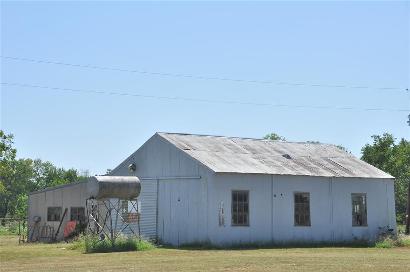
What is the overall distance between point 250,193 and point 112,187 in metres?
6.23

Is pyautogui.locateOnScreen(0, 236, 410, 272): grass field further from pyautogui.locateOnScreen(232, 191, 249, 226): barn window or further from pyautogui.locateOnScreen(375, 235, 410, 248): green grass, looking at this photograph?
pyautogui.locateOnScreen(375, 235, 410, 248): green grass

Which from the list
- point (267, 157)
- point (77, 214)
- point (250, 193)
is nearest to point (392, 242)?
point (267, 157)

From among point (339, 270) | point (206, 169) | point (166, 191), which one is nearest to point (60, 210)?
point (166, 191)

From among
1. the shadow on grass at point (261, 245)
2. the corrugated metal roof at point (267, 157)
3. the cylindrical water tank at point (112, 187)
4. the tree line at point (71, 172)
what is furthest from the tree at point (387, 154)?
the cylindrical water tank at point (112, 187)

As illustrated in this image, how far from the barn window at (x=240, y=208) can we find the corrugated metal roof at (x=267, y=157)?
111 centimetres

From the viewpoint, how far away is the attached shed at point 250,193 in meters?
30.0

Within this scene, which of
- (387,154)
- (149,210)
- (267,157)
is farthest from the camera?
(387,154)

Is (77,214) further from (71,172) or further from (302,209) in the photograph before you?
(71,172)

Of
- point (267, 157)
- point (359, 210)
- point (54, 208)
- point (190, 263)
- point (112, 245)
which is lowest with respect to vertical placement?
point (190, 263)

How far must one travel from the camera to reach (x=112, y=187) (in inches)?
1139

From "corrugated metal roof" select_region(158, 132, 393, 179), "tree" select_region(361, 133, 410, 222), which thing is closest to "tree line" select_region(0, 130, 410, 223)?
"tree" select_region(361, 133, 410, 222)

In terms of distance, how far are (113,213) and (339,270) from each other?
19.2m

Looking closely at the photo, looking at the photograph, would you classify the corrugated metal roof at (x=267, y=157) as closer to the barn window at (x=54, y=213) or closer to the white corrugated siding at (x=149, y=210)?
the white corrugated siding at (x=149, y=210)

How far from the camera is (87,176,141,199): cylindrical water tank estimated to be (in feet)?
94.1
